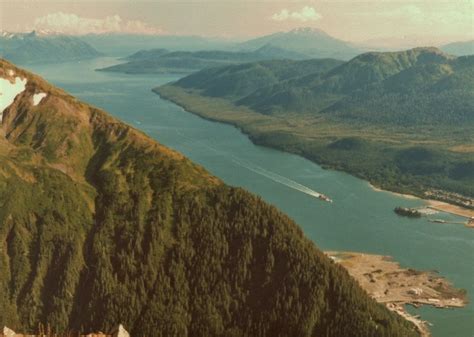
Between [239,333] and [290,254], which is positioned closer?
[239,333]

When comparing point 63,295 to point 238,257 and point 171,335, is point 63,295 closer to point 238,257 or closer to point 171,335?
point 171,335

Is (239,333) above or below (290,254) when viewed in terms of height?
below

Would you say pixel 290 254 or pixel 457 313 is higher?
pixel 290 254

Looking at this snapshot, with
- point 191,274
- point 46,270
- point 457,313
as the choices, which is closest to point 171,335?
point 191,274

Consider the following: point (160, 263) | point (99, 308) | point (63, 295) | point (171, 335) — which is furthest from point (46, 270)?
point (171, 335)

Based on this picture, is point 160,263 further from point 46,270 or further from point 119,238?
point 46,270

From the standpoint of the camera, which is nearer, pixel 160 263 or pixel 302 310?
pixel 302 310

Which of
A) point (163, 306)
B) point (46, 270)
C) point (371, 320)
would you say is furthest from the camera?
point (46, 270)

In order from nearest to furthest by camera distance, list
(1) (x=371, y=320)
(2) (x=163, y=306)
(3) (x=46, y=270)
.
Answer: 1. (1) (x=371, y=320)
2. (2) (x=163, y=306)
3. (3) (x=46, y=270)
